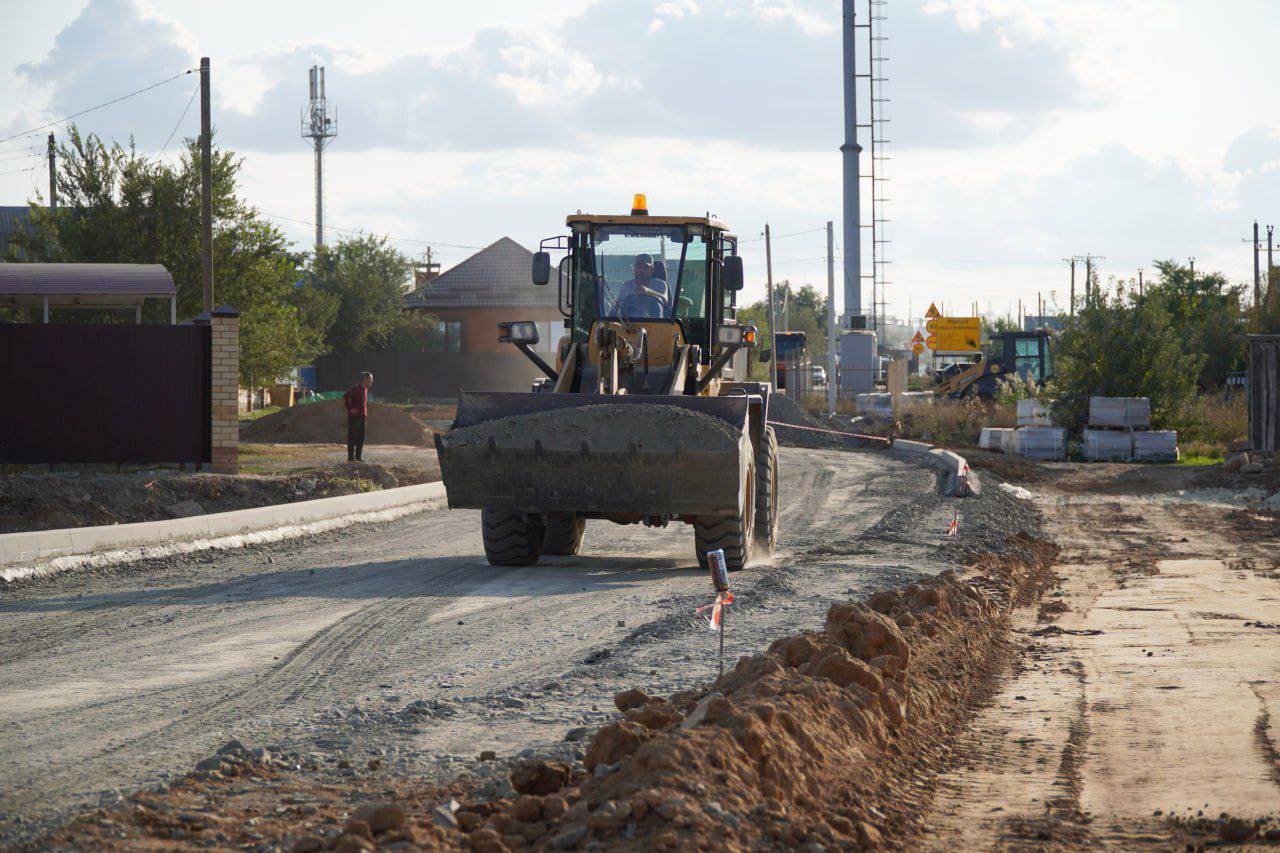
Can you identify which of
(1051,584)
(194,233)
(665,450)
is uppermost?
(194,233)

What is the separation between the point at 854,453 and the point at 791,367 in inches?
702

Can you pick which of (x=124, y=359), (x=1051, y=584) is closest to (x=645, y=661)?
(x=1051, y=584)

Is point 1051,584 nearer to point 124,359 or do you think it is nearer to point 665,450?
point 665,450

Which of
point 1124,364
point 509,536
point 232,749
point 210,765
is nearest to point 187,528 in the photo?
point 509,536

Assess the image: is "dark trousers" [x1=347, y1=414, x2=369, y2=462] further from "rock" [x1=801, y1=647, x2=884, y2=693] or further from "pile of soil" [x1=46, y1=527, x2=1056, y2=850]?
"rock" [x1=801, y1=647, x2=884, y2=693]

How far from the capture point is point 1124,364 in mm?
29359

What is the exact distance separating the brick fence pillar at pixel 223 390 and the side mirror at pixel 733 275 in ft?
31.7

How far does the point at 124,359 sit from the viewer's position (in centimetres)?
2019

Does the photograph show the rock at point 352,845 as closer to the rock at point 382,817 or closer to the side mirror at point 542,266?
the rock at point 382,817

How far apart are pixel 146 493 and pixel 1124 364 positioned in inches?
816

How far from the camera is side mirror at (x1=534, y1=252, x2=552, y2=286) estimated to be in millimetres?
13211

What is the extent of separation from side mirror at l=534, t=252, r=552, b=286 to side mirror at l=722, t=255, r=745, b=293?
1.74 metres

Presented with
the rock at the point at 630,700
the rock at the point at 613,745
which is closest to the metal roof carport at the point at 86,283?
the rock at the point at 630,700

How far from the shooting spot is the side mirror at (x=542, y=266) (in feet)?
43.3
